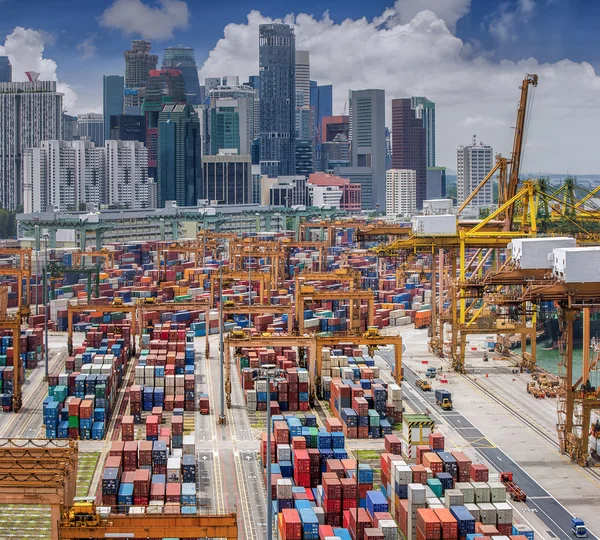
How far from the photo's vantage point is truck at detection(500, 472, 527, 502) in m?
40.2

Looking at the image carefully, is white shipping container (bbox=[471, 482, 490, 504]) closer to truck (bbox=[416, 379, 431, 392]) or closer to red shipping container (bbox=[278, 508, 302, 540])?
red shipping container (bbox=[278, 508, 302, 540])

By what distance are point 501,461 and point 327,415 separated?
11157mm

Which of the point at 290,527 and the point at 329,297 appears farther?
the point at 329,297

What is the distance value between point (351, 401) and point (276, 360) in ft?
34.3

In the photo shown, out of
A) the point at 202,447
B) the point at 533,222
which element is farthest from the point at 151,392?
the point at 533,222

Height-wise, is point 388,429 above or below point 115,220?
below

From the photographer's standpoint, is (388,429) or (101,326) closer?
(388,429)

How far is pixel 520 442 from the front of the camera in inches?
1940

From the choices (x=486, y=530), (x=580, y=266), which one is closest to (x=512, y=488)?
(x=486, y=530)

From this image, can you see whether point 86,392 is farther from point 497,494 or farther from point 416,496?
point 497,494

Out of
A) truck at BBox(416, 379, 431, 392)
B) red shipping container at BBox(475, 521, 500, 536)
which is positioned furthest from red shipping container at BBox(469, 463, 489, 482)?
truck at BBox(416, 379, 431, 392)

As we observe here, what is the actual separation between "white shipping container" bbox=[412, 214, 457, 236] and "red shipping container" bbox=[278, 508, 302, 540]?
37231 millimetres

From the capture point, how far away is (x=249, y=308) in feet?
225

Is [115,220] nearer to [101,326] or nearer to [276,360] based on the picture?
[101,326]
